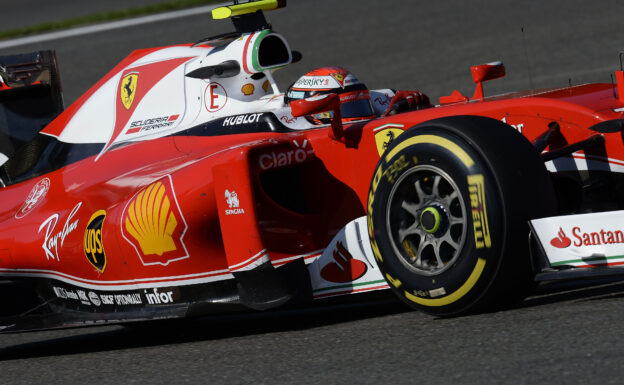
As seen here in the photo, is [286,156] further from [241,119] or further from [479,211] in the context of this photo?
[479,211]

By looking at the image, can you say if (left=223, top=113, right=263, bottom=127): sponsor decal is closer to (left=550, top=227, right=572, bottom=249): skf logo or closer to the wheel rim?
the wheel rim

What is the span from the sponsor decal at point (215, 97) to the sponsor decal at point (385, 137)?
47.0 inches

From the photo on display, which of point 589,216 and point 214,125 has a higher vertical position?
point 214,125

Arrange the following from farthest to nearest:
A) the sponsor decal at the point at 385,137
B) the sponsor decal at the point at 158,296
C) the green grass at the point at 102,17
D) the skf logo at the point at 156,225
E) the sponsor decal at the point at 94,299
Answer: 1. the green grass at the point at 102,17
2. the sponsor decal at the point at 94,299
3. the sponsor decal at the point at 158,296
4. the skf logo at the point at 156,225
5. the sponsor decal at the point at 385,137

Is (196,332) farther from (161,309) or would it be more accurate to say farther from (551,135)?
(551,135)

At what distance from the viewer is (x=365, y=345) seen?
12.9 feet

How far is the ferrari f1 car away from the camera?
3855mm

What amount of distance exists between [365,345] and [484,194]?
29.6 inches

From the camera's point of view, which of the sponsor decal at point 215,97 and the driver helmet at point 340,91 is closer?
the driver helmet at point 340,91

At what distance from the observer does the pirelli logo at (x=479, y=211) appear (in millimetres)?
3805

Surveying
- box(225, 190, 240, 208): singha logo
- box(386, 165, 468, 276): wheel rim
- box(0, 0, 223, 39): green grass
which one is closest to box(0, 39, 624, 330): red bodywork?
box(225, 190, 240, 208): singha logo

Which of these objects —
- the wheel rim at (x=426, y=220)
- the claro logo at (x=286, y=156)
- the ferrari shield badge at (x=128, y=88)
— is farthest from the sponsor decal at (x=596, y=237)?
the ferrari shield badge at (x=128, y=88)

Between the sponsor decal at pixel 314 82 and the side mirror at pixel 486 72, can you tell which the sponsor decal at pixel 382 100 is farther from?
the side mirror at pixel 486 72

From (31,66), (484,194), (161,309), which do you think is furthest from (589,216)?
(31,66)
